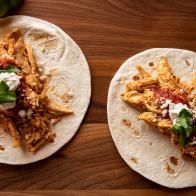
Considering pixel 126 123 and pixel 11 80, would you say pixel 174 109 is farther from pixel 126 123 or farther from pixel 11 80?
pixel 11 80

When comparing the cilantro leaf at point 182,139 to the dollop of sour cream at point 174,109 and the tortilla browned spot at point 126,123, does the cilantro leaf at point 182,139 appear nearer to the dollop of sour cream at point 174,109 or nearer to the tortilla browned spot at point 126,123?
the dollop of sour cream at point 174,109

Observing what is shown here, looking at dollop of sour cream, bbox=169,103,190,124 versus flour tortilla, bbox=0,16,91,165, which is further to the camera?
flour tortilla, bbox=0,16,91,165

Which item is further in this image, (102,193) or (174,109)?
(102,193)

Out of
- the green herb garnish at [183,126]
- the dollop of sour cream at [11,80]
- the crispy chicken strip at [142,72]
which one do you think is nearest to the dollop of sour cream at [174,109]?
the green herb garnish at [183,126]

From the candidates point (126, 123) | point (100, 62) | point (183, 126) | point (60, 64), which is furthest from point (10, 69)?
point (183, 126)

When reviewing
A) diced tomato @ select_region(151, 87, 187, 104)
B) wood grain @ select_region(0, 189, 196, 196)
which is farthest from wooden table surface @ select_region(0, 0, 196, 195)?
diced tomato @ select_region(151, 87, 187, 104)

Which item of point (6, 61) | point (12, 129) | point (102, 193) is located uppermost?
point (6, 61)

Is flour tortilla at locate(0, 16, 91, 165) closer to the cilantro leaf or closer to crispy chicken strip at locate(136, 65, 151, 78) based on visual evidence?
crispy chicken strip at locate(136, 65, 151, 78)

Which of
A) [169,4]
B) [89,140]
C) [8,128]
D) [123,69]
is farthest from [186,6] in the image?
[8,128]
